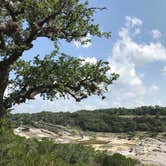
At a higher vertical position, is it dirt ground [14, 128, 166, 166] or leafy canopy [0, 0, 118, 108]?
leafy canopy [0, 0, 118, 108]

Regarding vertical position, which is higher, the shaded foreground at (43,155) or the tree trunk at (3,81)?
the tree trunk at (3,81)

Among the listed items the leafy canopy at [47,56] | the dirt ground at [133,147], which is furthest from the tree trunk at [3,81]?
Result: the dirt ground at [133,147]

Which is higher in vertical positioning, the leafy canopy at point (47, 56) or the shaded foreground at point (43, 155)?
the leafy canopy at point (47, 56)

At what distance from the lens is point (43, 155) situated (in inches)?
1271

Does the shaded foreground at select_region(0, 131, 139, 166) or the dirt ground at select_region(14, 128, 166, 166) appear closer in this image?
the shaded foreground at select_region(0, 131, 139, 166)

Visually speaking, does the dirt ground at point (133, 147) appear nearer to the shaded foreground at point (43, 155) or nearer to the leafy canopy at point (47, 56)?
the shaded foreground at point (43, 155)

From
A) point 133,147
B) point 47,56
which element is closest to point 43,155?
point 47,56

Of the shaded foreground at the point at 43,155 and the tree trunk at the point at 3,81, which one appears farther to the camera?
the shaded foreground at the point at 43,155

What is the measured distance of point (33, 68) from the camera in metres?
22.1

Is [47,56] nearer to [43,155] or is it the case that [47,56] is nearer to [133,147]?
[43,155]

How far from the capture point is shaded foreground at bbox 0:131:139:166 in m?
24.2

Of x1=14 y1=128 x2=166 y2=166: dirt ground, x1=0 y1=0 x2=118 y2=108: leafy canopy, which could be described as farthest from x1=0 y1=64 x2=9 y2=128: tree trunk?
x1=14 y1=128 x2=166 y2=166: dirt ground

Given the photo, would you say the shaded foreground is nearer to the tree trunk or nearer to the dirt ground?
the tree trunk

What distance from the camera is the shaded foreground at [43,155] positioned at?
79.6 ft
